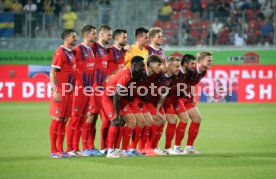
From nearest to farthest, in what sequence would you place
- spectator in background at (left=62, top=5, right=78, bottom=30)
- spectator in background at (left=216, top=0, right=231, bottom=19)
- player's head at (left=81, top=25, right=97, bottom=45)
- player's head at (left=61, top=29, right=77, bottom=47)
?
player's head at (left=61, top=29, right=77, bottom=47), player's head at (left=81, top=25, right=97, bottom=45), spectator in background at (left=62, top=5, right=78, bottom=30), spectator in background at (left=216, top=0, right=231, bottom=19)

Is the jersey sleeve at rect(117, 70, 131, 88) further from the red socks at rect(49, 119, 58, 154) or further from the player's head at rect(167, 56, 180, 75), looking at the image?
the red socks at rect(49, 119, 58, 154)

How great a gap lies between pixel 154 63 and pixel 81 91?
1586 mm

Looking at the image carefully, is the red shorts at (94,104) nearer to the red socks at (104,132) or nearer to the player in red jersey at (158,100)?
the red socks at (104,132)

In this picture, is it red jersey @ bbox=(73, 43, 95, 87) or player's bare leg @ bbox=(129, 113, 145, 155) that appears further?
red jersey @ bbox=(73, 43, 95, 87)

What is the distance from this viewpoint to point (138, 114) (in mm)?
14031

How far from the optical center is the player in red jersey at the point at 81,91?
14.1m

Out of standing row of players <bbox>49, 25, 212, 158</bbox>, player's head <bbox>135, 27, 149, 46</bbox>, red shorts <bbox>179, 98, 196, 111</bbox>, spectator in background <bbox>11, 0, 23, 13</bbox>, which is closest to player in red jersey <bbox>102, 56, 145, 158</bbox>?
standing row of players <bbox>49, 25, 212, 158</bbox>

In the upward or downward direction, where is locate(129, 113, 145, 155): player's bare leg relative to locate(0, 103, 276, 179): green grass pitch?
upward

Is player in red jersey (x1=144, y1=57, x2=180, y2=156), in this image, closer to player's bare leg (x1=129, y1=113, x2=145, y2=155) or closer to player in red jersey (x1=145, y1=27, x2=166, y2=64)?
player's bare leg (x1=129, y1=113, x2=145, y2=155)

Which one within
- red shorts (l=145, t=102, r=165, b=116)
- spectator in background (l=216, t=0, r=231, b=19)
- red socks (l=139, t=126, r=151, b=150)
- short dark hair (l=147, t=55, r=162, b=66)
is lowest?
red socks (l=139, t=126, r=151, b=150)

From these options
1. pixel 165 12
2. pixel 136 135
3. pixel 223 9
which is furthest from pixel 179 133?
pixel 223 9

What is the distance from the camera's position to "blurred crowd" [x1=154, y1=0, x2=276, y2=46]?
32.6 m

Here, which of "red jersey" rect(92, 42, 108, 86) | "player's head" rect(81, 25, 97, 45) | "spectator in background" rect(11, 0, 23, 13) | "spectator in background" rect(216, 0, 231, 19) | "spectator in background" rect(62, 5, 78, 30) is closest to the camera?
"player's head" rect(81, 25, 97, 45)

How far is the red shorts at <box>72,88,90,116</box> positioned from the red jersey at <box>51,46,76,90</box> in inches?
11.6
